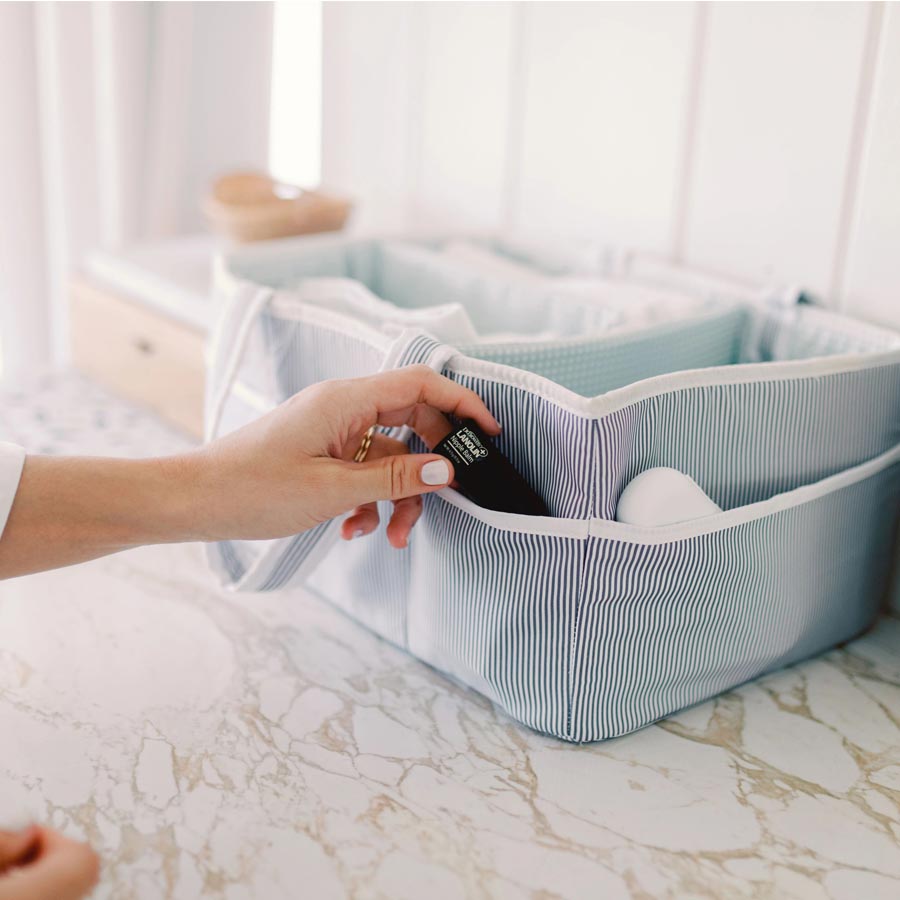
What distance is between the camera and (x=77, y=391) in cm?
126

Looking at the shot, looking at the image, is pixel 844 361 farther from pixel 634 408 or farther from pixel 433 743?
pixel 433 743

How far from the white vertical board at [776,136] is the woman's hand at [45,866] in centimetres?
71

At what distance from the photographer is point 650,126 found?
1.01 m

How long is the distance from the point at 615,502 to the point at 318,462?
0.19 m

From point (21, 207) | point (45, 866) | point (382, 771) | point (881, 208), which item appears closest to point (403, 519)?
point (382, 771)

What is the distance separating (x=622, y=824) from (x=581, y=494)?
0.65 feet

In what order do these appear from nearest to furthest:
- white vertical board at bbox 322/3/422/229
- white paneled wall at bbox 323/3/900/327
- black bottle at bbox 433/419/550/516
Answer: black bottle at bbox 433/419/550/516 < white paneled wall at bbox 323/3/900/327 < white vertical board at bbox 322/3/422/229

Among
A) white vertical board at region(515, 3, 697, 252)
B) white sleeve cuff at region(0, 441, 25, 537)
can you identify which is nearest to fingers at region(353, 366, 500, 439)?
white sleeve cuff at region(0, 441, 25, 537)

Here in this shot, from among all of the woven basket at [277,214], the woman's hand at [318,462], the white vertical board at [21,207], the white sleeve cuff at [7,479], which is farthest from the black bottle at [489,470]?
the white vertical board at [21,207]

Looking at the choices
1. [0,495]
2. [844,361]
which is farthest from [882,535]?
[0,495]

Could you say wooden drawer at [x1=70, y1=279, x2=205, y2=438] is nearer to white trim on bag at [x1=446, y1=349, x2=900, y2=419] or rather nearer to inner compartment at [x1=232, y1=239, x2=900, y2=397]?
inner compartment at [x1=232, y1=239, x2=900, y2=397]

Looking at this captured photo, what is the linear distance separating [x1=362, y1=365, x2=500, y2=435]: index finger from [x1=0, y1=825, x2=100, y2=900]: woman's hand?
0.30 metres

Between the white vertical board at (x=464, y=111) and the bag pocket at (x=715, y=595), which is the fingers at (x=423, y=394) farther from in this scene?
the white vertical board at (x=464, y=111)

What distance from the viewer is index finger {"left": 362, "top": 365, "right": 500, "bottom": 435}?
65 centimetres
